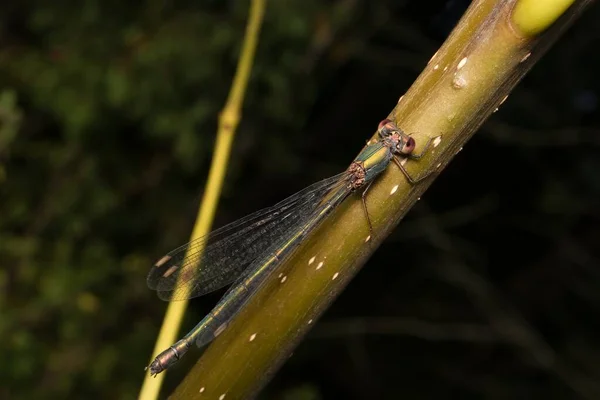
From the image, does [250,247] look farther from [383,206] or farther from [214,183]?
[383,206]

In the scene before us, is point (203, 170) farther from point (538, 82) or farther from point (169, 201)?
point (538, 82)

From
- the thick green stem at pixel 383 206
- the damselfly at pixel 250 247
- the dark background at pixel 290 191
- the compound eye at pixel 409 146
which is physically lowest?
the thick green stem at pixel 383 206

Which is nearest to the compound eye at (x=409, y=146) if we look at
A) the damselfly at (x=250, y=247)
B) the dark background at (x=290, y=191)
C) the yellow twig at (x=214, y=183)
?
the damselfly at (x=250, y=247)

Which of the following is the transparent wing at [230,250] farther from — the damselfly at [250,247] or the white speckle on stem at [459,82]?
the white speckle on stem at [459,82]

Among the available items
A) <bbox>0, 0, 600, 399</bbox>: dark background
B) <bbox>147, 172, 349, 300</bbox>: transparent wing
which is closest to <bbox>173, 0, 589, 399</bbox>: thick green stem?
<bbox>147, 172, 349, 300</bbox>: transparent wing

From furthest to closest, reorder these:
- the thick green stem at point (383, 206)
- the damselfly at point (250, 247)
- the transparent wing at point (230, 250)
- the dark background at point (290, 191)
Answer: the dark background at point (290, 191) < the transparent wing at point (230, 250) < the damselfly at point (250, 247) < the thick green stem at point (383, 206)

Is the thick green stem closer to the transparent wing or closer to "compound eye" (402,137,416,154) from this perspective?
"compound eye" (402,137,416,154)
